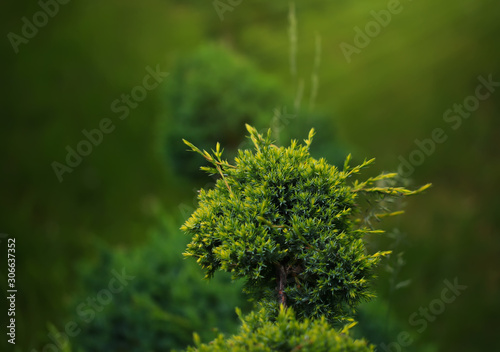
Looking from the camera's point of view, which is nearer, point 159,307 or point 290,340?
point 290,340

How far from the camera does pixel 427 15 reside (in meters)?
7.46

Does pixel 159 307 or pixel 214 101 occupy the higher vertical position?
pixel 214 101

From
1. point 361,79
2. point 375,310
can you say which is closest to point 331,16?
point 361,79

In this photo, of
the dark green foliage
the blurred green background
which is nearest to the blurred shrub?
the blurred green background

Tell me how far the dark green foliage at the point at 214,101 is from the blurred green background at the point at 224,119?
0.02 m

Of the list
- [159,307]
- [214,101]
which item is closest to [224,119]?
[214,101]

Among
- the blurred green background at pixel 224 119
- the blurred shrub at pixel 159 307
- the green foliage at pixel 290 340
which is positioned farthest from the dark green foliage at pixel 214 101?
the green foliage at pixel 290 340

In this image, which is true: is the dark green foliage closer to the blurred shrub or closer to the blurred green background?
the blurred green background

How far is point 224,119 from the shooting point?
5.15 m

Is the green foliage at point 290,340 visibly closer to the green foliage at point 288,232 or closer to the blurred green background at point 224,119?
the green foliage at point 288,232

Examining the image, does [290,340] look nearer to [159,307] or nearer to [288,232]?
[288,232]

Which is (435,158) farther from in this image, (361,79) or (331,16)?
(331,16)

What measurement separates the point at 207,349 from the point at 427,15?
7234 millimetres

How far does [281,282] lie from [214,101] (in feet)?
12.7
